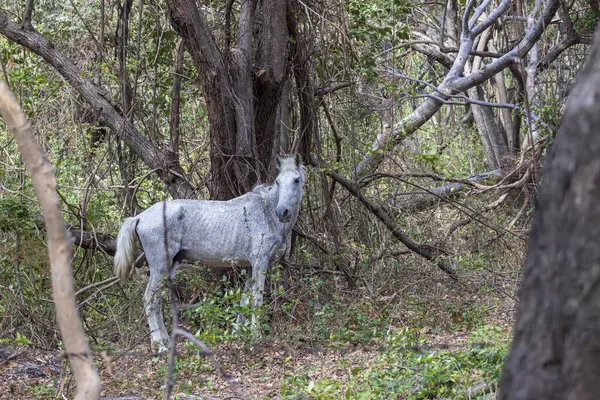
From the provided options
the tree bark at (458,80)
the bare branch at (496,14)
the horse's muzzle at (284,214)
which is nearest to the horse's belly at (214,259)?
the horse's muzzle at (284,214)

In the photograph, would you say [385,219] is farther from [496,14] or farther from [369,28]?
[496,14]

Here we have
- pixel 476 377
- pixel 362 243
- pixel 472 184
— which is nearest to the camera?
pixel 476 377

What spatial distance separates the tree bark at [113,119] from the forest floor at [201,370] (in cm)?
234

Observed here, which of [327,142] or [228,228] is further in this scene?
[327,142]

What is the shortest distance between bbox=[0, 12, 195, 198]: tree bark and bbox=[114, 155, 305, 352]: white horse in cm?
125

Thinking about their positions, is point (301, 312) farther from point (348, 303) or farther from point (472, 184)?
point (472, 184)

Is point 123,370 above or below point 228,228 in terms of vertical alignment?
below

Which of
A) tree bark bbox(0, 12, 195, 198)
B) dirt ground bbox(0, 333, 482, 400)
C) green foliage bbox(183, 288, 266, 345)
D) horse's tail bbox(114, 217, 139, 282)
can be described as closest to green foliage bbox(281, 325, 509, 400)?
dirt ground bbox(0, 333, 482, 400)

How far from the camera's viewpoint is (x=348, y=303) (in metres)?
9.37

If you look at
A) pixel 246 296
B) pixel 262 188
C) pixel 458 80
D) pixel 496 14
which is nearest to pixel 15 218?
pixel 262 188

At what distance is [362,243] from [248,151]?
2.41 metres

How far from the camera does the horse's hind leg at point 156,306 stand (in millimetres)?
8023

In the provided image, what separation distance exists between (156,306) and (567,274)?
21.4ft

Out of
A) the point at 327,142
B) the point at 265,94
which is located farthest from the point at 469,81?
the point at 265,94
